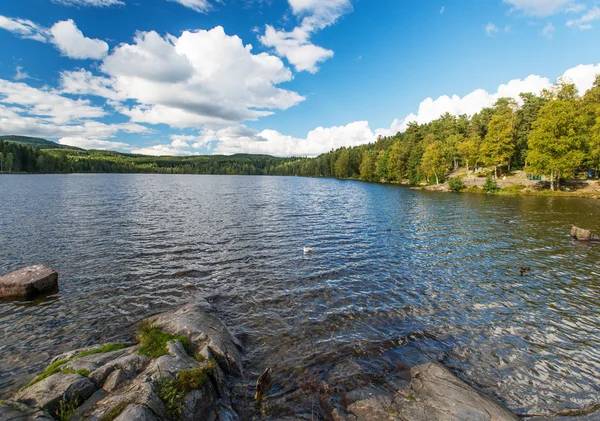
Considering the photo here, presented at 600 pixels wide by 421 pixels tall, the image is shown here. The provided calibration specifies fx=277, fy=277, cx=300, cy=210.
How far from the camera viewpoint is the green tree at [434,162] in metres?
98.4

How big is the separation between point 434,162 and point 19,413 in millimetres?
109611

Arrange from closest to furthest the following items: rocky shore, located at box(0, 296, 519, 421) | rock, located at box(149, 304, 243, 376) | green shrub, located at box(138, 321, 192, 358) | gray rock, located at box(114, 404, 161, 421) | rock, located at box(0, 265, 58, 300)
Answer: gray rock, located at box(114, 404, 161, 421), rocky shore, located at box(0, 296, 519, 421), green shrub, located at box(138, 321, 192, 358), rock, located at box(149, 304, 243, 376), rock, located at box(0, 265, 58, 300)

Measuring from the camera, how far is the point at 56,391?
7.01 m

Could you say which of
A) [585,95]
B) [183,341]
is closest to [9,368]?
[183,341]

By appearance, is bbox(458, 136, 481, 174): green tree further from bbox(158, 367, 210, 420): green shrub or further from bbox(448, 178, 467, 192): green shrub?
bbox(158, 367, 210, 420): green shrub

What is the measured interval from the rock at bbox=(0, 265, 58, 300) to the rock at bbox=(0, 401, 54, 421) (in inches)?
442

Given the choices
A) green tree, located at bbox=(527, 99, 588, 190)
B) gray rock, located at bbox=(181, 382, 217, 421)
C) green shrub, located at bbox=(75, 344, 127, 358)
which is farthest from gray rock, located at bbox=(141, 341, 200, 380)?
green tree, located at bbox=(527, 99, 588, 190)

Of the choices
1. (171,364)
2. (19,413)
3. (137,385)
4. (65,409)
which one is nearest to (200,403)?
(171,364)

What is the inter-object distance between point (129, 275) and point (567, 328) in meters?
23.8

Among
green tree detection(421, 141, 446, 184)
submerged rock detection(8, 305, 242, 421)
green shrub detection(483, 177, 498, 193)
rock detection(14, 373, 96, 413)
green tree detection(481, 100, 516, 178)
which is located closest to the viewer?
submerged rock detection(8, 305, 242, 421)

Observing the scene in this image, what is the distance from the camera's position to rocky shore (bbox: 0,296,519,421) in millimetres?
6609

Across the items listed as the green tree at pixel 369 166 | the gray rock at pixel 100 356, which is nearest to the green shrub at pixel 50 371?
the gray rock at pixel 100 356

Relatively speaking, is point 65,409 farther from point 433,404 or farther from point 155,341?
point 433,404

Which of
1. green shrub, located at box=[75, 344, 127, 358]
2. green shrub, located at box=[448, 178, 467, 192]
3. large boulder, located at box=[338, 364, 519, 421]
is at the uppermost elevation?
green shrub, located at box=[448, 178, 467, 192]
